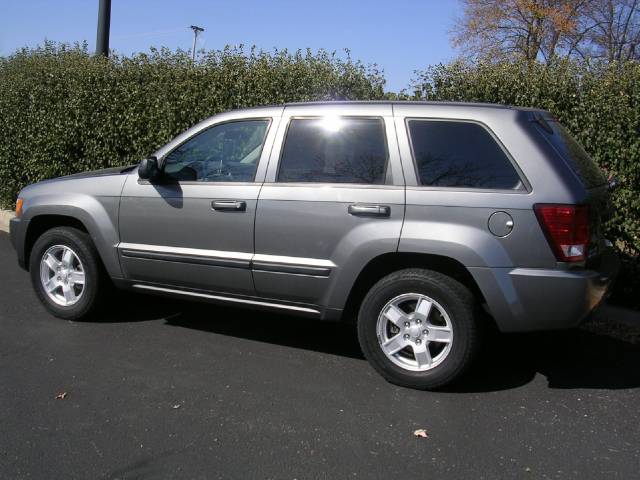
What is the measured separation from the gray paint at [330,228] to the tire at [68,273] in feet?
0.53

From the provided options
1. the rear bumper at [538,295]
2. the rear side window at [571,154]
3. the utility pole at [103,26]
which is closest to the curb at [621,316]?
the rear side window at [571,154]

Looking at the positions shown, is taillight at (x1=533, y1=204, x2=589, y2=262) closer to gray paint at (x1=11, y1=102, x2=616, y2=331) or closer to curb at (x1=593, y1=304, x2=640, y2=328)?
gray paint at (x1=11, y1=102, x2=616, y2=331)

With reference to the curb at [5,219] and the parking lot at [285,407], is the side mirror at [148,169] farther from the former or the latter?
the curb at [5,219]

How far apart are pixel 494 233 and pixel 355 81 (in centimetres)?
450

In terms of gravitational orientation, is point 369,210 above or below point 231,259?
above

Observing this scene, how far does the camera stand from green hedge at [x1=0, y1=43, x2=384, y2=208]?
8070 millimetres

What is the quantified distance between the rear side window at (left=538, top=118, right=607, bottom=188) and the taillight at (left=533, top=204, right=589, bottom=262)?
12.9 inches

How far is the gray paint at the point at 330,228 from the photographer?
3.95 meters

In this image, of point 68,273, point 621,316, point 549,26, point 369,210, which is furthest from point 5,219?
point 549,26

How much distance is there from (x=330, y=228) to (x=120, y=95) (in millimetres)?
5799

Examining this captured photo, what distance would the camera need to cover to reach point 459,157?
4.20m

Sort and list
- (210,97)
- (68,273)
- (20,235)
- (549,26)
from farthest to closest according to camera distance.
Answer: (549,26), (210,97), (20,235), (68,273)

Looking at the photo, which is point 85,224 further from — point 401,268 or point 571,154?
Answer: point 571,154

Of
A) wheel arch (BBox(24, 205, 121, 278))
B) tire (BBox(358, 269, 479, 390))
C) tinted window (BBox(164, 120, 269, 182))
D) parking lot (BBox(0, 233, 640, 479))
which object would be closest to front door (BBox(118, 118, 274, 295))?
tinted window (BBox(164, 120, 269, 182))
